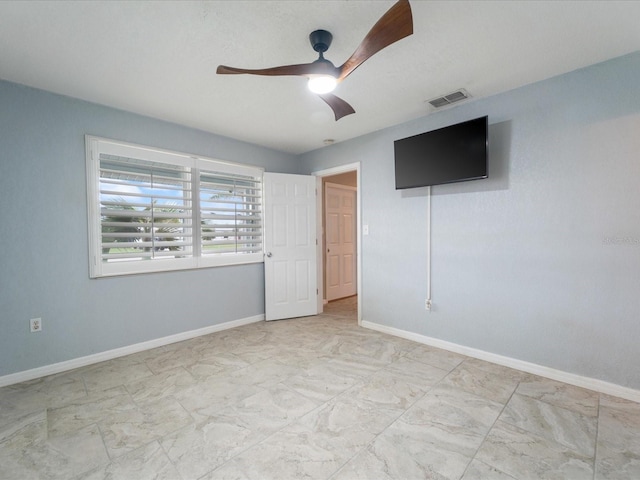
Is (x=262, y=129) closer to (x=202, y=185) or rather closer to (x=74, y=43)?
(x=202, y=185)

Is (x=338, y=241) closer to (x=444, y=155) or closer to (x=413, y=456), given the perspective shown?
(x=444, y=155)

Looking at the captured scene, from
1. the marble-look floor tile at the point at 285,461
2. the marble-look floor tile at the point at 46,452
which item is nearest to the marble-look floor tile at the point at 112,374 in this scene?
the marble-look floor tile at the point at 46,452

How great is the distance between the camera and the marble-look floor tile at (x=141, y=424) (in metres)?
1.71

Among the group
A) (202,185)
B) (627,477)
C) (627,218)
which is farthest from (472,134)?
(202,185)

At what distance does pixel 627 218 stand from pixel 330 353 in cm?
264

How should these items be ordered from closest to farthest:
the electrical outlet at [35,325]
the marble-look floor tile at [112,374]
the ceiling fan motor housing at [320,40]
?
the ceiling fan motor housing at [320,40] < the marble-look floor tile at [112,374] < the electrical outlet at [35,325]

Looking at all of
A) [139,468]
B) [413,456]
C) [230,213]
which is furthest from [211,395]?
A: [230,213]

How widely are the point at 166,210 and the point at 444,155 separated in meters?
2.95

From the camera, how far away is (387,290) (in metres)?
3.57

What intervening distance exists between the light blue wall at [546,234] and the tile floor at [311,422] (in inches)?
14.7

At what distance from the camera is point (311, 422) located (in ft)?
6.19

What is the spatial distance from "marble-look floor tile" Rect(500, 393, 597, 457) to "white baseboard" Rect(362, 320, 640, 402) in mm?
470

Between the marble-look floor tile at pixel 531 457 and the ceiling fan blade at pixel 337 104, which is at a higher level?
the ceiling fan blade at pixel 337 104

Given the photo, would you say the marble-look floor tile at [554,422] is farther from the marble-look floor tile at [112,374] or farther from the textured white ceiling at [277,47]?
the marble-look floor tile at [112,374]
